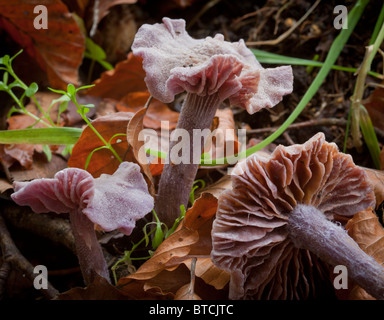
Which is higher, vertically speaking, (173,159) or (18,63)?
(18,63)

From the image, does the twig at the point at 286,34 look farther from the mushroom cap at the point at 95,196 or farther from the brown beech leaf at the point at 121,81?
the mushroom cap at the point at 95,196

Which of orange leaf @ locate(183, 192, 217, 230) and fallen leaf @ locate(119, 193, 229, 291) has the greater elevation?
orange leaf @ locate(183, 192, 217, 230)

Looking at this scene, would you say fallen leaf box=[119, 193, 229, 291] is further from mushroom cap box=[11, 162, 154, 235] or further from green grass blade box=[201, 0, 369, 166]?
green grass blade box=[201, 0, 369, 166]

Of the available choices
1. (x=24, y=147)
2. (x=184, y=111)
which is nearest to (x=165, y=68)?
(x=184, y=111)

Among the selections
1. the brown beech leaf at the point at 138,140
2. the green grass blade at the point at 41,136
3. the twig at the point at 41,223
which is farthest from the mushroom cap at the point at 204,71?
the twig at the point at 41,223

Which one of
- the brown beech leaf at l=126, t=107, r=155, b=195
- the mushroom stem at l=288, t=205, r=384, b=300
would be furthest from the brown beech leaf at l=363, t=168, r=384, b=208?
the brown beech leaf at l=126, t=107, r=155, b=195

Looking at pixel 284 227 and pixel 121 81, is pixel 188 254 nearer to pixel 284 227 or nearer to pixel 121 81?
pixel 284 227
